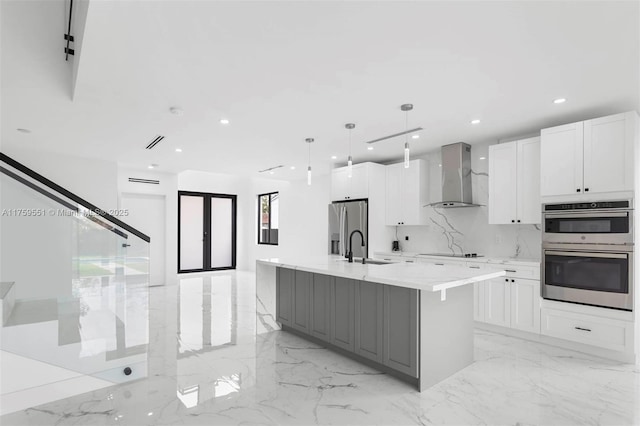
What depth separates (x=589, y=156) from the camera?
3453mm

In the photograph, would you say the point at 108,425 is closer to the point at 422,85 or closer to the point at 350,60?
the point at 350,60

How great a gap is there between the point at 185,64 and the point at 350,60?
121 cm

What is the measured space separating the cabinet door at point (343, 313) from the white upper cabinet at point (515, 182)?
7.58 ft

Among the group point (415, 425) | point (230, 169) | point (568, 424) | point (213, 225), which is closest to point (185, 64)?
point (415, 425)

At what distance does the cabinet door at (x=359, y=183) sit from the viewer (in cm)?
568

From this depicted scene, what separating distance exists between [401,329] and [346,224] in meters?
3.25

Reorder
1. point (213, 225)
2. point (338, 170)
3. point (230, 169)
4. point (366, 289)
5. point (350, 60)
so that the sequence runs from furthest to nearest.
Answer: point (213, 225), point (230, 169), point (338, 170), point (366, 289), point (350, 60)

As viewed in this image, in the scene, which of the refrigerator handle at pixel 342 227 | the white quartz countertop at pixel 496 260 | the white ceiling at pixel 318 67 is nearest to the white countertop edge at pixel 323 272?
the white ceiling at pixel 318 67

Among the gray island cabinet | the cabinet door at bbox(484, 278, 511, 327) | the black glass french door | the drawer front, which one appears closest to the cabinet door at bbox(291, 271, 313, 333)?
the gray island cabinet

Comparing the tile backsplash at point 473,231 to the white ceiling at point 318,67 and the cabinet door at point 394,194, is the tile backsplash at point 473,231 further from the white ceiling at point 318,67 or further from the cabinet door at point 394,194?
the white ceiling at point 318,67

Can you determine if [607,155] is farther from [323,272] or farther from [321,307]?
[321,307]

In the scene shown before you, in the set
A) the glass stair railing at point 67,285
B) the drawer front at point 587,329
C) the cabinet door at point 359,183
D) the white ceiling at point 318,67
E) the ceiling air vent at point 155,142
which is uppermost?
the white ceiling at point 318,67

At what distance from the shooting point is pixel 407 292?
272 cm

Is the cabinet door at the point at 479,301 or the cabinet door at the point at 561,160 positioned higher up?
the cabinet door at the point at 561,160
